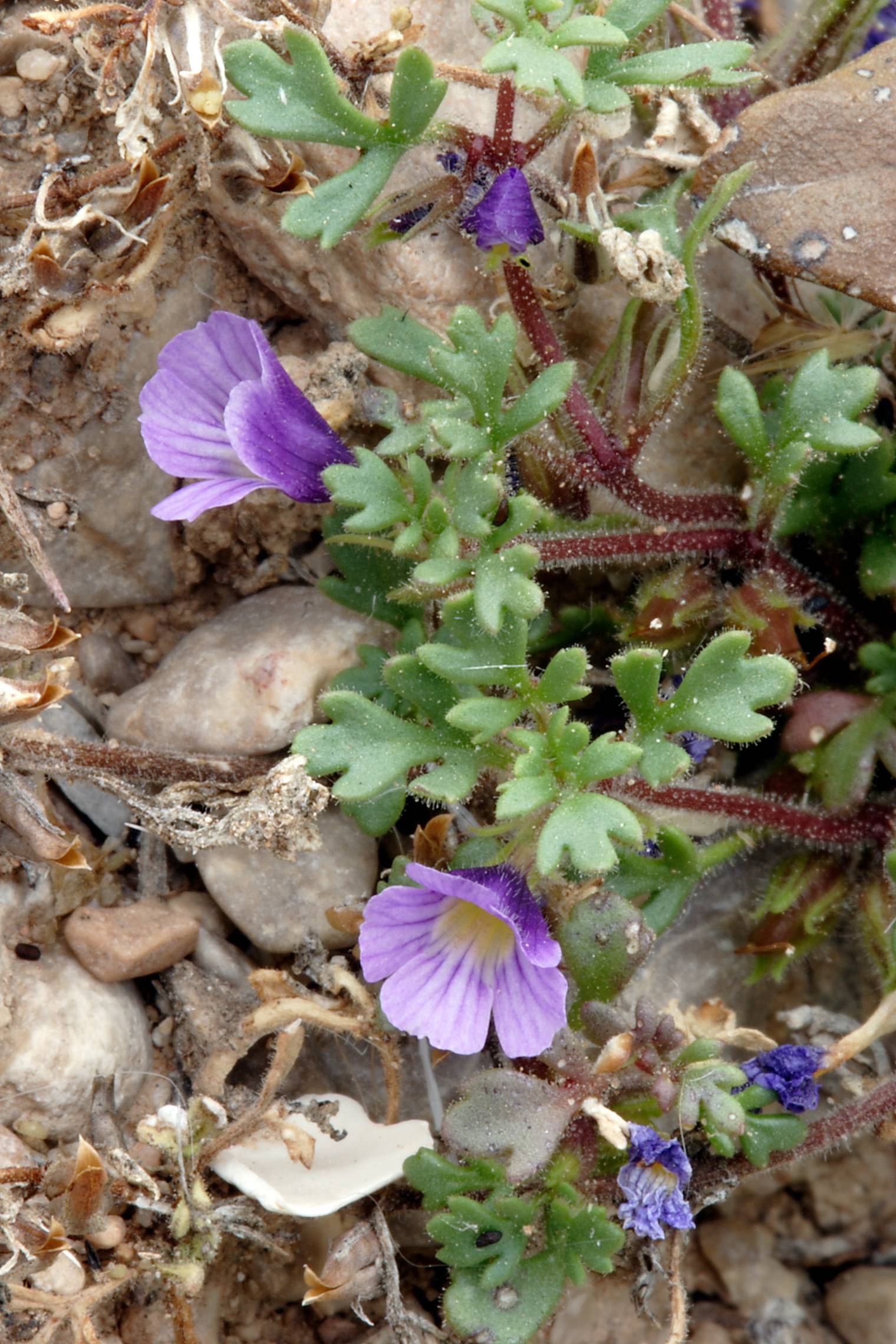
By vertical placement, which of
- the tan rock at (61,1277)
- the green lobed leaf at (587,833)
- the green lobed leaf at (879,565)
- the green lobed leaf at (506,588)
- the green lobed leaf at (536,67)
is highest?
the green lobed leaf at (536,67)

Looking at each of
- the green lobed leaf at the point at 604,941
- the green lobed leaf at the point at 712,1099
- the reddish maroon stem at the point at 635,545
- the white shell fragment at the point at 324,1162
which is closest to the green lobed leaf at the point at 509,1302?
the white shell fragment at the point at 324,1162

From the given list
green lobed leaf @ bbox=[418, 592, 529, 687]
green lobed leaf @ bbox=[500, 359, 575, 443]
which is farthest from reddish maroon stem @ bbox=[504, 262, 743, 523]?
green lobed leaf @ bbox=[418, 592, 529, 687]

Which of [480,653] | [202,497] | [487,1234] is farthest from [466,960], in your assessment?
[202,497]

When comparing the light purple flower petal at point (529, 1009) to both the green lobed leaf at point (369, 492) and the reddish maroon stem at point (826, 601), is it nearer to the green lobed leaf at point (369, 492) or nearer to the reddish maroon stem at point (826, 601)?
the green lobed leaf at point (369, 492)

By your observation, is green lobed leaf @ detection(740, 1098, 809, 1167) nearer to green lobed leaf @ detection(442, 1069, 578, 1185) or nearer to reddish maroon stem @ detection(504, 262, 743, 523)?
green lobed leaf @ detection(442, 1069, 578, 1185)

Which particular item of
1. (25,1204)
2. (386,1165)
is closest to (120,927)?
(25,1204)
